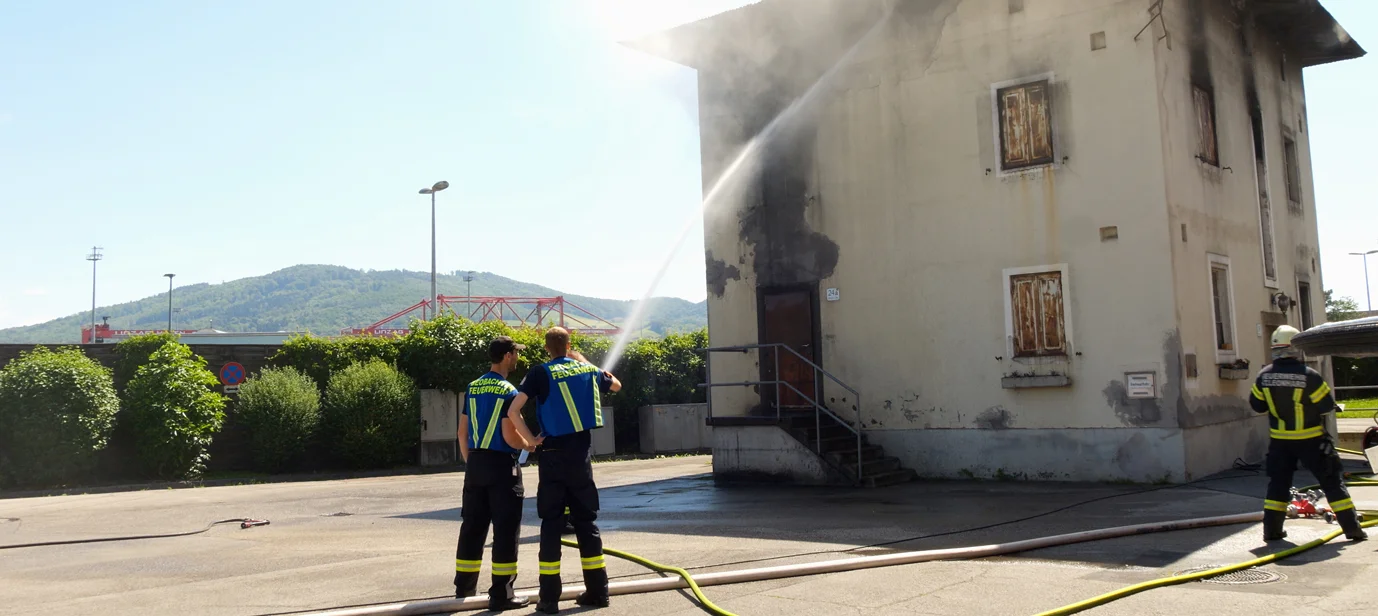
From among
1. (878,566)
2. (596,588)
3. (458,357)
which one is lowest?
(878,566)

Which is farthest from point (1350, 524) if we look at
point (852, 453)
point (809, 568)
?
point (852, 453)

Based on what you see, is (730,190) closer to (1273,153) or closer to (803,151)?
(803,151)

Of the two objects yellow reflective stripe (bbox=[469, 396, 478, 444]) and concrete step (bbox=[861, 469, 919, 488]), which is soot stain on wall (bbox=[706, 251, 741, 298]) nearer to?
concrete step (bbox=[861, 469, 919, 488])

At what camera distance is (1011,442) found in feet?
46.8

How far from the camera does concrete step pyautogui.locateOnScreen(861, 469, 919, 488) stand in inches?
552

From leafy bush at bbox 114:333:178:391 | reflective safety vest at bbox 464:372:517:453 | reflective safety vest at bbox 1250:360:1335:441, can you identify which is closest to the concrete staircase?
reflective safety vest at bbox 1250:360:1335:441

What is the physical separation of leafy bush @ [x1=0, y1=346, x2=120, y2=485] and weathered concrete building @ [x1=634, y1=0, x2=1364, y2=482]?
1185 cm

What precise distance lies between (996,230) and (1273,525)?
706 centimetres

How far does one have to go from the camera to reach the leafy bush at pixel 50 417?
19031mm

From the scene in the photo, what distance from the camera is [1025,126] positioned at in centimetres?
1450

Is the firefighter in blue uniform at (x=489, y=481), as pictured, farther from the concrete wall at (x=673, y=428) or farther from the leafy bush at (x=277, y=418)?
the concrete wall at (x=673, y=428)

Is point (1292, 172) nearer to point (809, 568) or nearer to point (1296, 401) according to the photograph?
point (1296, 401)

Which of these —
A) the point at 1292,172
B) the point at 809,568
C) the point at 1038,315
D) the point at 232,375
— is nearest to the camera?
the point at 809,568

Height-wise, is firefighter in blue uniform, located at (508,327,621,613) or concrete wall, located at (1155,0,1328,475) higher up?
concrete wall, located at (1155,0,1328,475)
